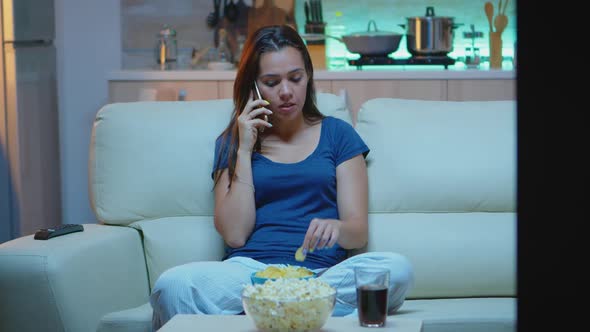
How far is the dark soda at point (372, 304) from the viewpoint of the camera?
61.3 inches

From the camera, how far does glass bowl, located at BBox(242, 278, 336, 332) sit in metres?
1.48

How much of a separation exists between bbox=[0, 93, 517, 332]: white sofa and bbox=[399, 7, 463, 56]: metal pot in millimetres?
1987

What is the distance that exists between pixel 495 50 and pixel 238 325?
3323 mm

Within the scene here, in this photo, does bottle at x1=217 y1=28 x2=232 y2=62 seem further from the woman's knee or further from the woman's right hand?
the woman's knee

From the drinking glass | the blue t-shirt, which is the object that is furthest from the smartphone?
the drinking glass

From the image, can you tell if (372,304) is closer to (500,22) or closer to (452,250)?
(452,250)

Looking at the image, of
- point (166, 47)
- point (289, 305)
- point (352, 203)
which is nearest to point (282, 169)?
point (352, 203)

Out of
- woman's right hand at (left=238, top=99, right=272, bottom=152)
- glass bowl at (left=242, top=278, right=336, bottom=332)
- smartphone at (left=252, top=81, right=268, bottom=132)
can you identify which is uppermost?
smartphone at (left=252, top=81, right=268, bottom=132)

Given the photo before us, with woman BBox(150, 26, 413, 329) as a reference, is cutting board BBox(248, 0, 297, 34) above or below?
above

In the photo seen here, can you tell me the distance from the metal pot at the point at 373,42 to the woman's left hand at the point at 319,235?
2683 millimetres

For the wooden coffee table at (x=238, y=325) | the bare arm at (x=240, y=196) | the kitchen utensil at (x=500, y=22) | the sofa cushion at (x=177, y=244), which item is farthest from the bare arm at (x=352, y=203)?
the kitchen utensil at (x=500, y=22)

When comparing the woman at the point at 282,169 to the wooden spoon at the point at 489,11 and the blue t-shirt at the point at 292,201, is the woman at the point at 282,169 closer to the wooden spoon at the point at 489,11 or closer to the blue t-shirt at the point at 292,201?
the blue t-shirt at the point at 292,201

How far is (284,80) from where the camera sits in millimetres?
2363
